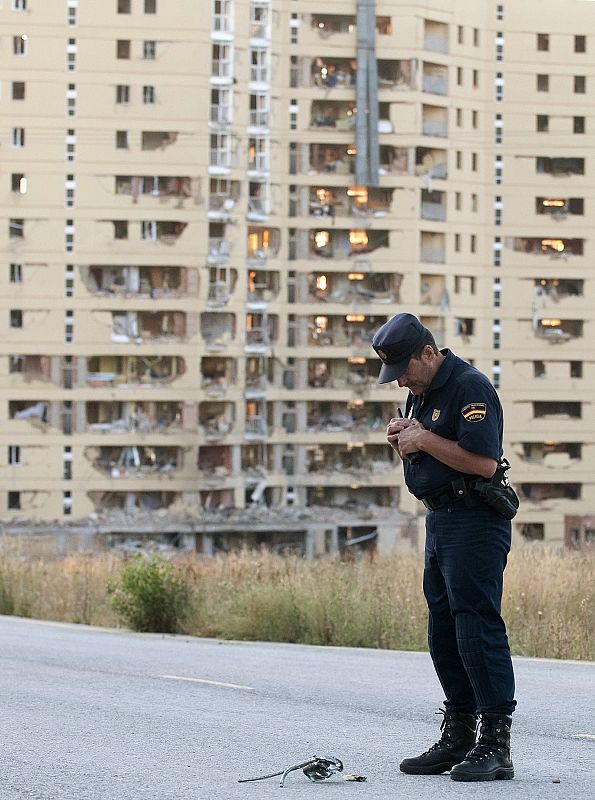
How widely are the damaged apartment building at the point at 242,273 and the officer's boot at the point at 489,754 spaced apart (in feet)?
199

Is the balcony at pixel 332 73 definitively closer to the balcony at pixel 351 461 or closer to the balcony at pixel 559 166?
the balcony at pixel 559 166

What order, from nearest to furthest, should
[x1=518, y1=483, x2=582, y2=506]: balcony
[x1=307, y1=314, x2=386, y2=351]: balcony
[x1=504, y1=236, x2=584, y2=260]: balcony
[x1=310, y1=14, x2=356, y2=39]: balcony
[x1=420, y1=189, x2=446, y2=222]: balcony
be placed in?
1. [x1=307, y1=314, x2=386, y2=351]: balcony
2. [x1=310, y1=14, x2=356, y2=39]: balcony
3. [x1=420, y1=189, x2=446, y2=222]: balcony
4. [x1=518, y1=483, x2=582, y2=506]: balcony
5. [x1=504, y1=236, x2=584, y2=260]: balcony

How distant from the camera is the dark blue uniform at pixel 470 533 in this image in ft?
23.1

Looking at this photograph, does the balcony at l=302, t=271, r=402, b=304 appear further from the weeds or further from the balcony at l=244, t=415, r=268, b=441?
the weeds

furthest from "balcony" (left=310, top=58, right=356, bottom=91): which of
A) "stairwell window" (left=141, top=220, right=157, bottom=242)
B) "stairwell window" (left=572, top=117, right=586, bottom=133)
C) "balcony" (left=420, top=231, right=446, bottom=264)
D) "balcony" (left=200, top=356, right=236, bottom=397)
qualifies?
"balcony" (left=200, top=356, right=236, bottom=397)

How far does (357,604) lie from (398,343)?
936 cm

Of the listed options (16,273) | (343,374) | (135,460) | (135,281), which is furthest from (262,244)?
(135,460)

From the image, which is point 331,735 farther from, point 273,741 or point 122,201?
point 122,201

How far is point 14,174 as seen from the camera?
71688mm

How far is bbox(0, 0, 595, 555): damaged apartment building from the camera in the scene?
229ft

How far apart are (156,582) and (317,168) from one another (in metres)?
57.4

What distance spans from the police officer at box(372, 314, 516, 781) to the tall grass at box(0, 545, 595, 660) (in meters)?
7.04

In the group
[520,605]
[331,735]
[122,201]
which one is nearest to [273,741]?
[331,735]

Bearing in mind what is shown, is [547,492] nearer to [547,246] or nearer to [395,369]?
[547,246]
